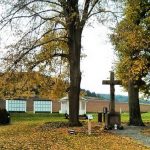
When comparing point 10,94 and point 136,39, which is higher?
point 136,39

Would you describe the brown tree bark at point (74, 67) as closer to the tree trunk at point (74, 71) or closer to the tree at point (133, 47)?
the tree trunk at point (74, 71)

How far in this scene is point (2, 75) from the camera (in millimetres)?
29422

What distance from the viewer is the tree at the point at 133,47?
29609mm

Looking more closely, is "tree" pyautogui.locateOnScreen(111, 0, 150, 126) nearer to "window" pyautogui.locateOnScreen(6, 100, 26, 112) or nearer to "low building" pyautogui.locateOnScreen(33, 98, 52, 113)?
"window" pyautogui.locateOnScreen(6, 100, 26, 112)

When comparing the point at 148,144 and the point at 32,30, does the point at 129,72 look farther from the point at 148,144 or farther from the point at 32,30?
the point at 148,144

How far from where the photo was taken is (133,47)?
29.9 meters

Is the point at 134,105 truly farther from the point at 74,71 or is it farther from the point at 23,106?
the point at 23,106

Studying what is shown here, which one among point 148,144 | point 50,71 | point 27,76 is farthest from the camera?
point 50,71

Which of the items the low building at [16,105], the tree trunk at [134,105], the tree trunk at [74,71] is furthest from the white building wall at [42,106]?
the tree trunk at [74,71]

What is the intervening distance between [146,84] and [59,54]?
5.93 metres

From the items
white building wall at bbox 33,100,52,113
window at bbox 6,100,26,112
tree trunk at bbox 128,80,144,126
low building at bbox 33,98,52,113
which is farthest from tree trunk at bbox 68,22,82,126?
white building wall at bbox 33,100,52,113

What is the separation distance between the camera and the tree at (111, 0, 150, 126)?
2961cm

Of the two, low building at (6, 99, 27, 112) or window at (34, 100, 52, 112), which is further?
window at (34, 100, 52, 112)

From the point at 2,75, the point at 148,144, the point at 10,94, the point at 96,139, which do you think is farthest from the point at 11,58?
→ the point at 148,144
